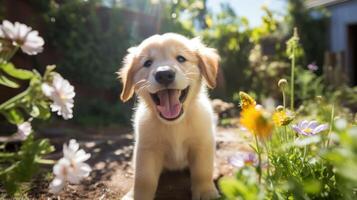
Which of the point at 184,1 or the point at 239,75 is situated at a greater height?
the point at 184,1

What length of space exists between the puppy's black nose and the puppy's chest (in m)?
0.39

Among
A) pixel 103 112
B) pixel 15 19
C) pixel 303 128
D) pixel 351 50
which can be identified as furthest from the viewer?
pixel 351 50

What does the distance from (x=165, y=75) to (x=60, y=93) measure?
1.15 meters

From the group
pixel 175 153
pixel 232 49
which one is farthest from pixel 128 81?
pixel 232 49

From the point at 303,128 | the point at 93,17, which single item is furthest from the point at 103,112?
the point at 303,128

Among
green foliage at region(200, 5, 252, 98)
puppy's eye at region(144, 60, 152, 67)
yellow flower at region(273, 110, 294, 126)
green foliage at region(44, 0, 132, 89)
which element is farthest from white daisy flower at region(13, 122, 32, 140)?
green foliage at region(200, 5, 252, 98)

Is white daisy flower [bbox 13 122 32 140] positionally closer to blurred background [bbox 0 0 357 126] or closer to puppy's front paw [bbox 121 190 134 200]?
puppy's front paw [bbox 121 190 134 200]

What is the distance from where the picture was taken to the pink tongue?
2430 mm

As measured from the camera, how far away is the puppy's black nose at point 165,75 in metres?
2.33

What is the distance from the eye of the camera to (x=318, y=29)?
12.6 metres

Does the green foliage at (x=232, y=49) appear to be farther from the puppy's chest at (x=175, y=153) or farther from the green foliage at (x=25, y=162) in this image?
the green foliage at (x=25, y=162)

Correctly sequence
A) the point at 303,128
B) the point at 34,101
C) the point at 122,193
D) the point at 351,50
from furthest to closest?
the point at 351,50 → the point at 122,193 → the point at 303,128 → the point at 34,101

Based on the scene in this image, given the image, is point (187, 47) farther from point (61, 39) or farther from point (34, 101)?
point (61, 39)

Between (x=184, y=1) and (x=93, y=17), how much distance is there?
237 centimetres
